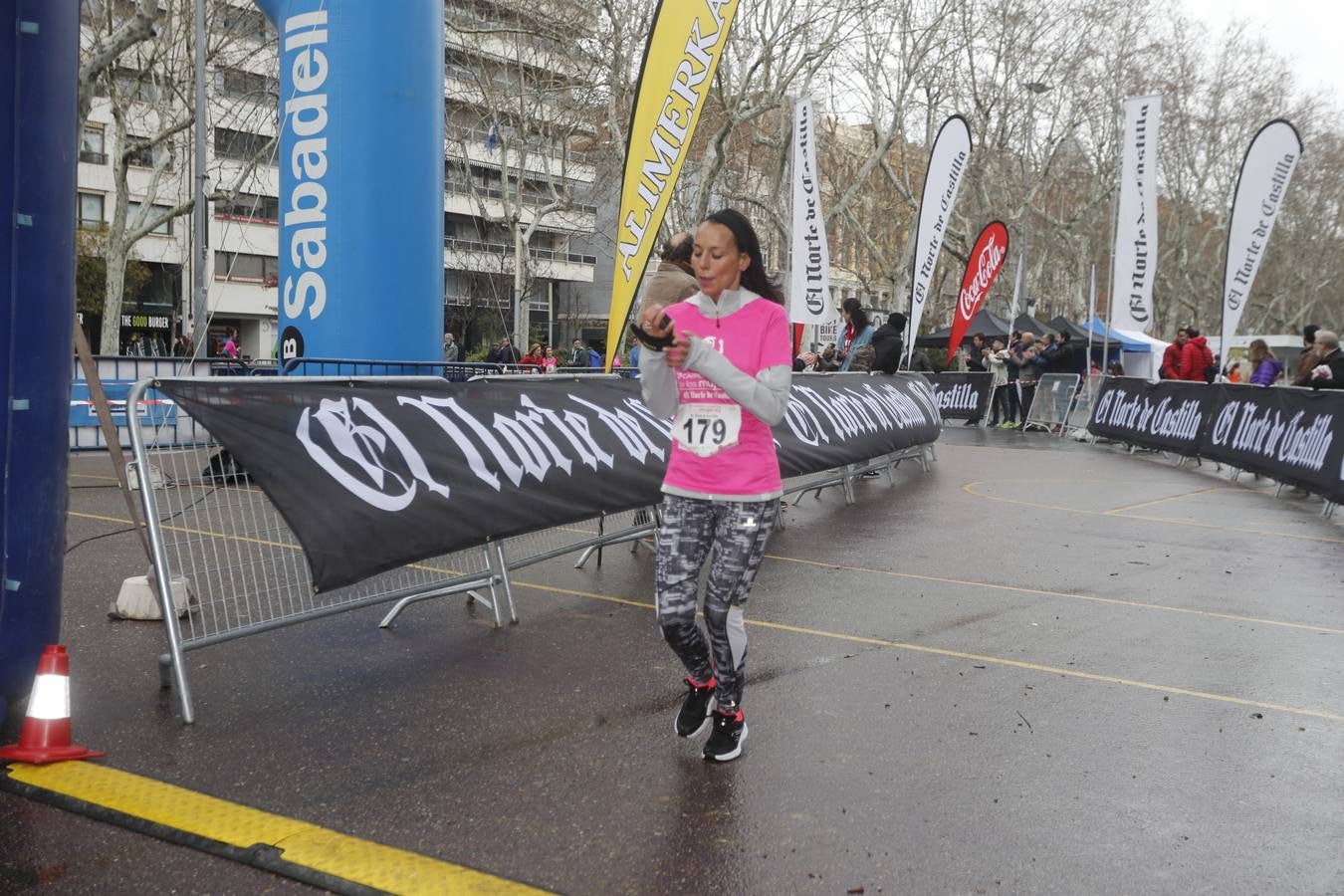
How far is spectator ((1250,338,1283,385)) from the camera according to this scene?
17938 millimetres

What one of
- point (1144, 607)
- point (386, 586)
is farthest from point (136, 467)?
point (1144, 607)

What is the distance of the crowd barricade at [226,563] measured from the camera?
4.95 m

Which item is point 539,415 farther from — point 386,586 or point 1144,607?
point 1144,607

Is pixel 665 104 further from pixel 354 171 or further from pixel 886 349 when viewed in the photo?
pixel 886 349

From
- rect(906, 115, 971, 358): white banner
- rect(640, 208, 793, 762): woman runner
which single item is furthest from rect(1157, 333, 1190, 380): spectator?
rect(640, 208, 793, 762): woman runner

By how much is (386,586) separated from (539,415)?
1.31 m

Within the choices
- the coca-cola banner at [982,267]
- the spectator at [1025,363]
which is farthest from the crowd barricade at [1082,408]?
the coca-cola banner at [982,267]

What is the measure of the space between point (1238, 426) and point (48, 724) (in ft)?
51.4

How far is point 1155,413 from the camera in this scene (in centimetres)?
2000

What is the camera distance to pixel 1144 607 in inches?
293

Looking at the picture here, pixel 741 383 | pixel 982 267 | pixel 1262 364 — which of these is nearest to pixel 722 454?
pixel 741 383

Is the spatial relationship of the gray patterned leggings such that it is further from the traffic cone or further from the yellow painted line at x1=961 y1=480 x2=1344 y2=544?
the yellow painted line at x1=961 y1=480 x2=1344 y2=544

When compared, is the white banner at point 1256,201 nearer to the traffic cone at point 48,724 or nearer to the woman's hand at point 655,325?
the woman's hand at point 655,325

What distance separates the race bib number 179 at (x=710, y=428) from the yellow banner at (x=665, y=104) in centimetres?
524
